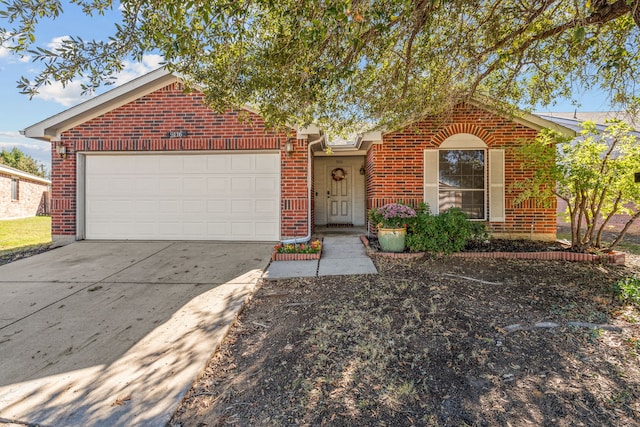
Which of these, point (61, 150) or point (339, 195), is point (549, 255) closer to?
point (339, 195)

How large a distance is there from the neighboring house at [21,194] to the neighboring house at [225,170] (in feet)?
44.5

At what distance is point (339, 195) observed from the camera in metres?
10.9

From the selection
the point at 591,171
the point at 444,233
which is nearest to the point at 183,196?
the point at 444,233

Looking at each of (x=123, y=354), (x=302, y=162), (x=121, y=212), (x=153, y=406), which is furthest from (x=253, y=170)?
(x=153, y=406)

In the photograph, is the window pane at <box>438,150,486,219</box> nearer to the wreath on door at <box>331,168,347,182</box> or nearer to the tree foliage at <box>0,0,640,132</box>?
the tree foliage at <box>0,0,640,132</box>

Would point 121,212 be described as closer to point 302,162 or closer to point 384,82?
point 302,162

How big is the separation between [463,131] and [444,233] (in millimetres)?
3074

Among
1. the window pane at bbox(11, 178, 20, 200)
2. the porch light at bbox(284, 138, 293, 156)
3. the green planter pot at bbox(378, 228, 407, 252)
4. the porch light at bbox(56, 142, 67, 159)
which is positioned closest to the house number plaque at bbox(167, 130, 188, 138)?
the porch light at bbox(284, 138, 293, 156)

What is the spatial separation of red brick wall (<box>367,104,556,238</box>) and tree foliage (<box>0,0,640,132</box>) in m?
1.12

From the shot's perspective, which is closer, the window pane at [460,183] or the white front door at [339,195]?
the window pane at [460,183]

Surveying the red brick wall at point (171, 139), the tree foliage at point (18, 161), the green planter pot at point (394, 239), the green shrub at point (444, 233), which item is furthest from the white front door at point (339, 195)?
the tree foliage at point (18, 161)

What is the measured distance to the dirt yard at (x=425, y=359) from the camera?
6.80 feet

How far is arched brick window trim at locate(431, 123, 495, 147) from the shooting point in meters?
7.52

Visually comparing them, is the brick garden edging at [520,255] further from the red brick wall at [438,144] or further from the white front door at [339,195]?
the white front door at [339,195]
